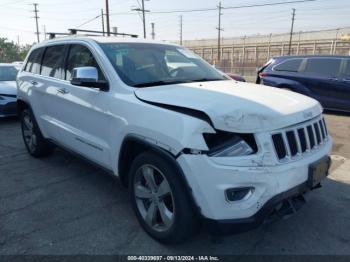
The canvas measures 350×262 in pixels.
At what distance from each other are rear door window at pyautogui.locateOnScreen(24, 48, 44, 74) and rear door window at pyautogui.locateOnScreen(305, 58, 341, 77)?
7342mm

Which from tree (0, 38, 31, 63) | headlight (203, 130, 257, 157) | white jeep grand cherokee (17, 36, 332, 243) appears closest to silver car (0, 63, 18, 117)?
white jeep grand cherokee (17, 36, 332, 243)

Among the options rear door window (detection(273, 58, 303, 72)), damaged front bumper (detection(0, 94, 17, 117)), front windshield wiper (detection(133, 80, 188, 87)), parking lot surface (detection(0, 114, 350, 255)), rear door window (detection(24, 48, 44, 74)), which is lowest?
parking lot surface (detection(0, 114, 350, 255))

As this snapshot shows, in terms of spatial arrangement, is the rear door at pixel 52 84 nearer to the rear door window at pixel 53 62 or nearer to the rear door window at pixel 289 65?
the rear door window at pixel 53 62

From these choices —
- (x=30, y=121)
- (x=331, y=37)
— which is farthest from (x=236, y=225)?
(x=331, y=37)

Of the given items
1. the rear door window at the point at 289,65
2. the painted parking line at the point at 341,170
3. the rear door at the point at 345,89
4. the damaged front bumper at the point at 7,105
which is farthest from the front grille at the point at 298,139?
the damaged front bumper at the point at 7,105

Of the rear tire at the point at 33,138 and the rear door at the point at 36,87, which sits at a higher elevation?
the rear door at the point at 36,87

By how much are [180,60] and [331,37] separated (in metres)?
54.1

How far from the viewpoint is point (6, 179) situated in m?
4.75

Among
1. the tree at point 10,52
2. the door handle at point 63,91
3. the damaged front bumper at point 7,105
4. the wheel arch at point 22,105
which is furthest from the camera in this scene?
the tree at point 10,52

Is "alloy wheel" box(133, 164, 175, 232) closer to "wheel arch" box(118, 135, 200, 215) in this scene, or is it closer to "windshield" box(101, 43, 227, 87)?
"wheel arch" box(118, 135, 200, 215)

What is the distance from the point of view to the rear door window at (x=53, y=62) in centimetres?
460

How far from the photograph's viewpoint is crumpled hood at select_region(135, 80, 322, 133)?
8.38ft

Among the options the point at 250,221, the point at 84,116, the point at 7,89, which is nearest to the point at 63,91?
the point at 84,116

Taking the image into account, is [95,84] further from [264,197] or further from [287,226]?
[287,226]
